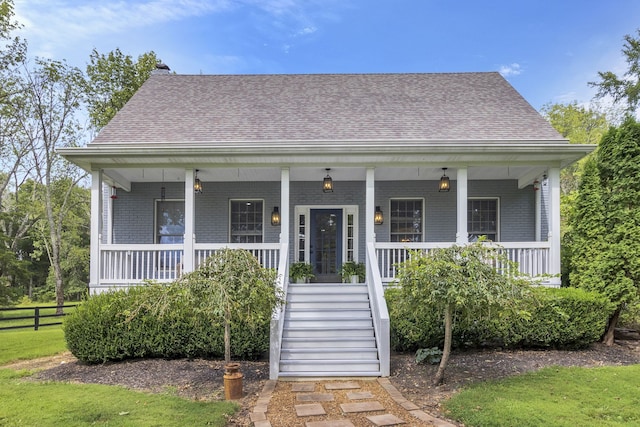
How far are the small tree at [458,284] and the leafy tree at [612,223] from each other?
11.7ft

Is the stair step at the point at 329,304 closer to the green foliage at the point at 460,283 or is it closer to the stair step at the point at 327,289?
the stair step at the point at 327,289

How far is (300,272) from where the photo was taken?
9.18 metres

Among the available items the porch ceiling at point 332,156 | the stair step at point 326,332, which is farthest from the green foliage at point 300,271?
the stair step at point 326,332

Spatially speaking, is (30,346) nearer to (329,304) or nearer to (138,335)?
(138,335)

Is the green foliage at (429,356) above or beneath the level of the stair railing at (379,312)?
beneath

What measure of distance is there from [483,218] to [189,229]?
713 cm

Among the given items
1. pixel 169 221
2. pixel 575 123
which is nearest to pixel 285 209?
pixel 169 221

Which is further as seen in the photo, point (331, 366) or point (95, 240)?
point (95, 240)

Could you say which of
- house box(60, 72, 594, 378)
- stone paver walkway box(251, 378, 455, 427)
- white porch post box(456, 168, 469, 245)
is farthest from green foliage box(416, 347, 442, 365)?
white porch post box(456, 168, 469, 245)

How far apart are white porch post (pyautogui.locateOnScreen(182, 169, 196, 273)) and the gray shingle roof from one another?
101 cm

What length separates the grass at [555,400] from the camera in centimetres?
402

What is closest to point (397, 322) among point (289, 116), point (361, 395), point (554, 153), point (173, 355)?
point (361, 395)

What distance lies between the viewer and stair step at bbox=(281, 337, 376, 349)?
20.9 ft

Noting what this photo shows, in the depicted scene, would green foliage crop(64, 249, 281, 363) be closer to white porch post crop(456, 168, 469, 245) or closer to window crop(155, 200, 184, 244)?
window crop(155, 200, 184, 244)
